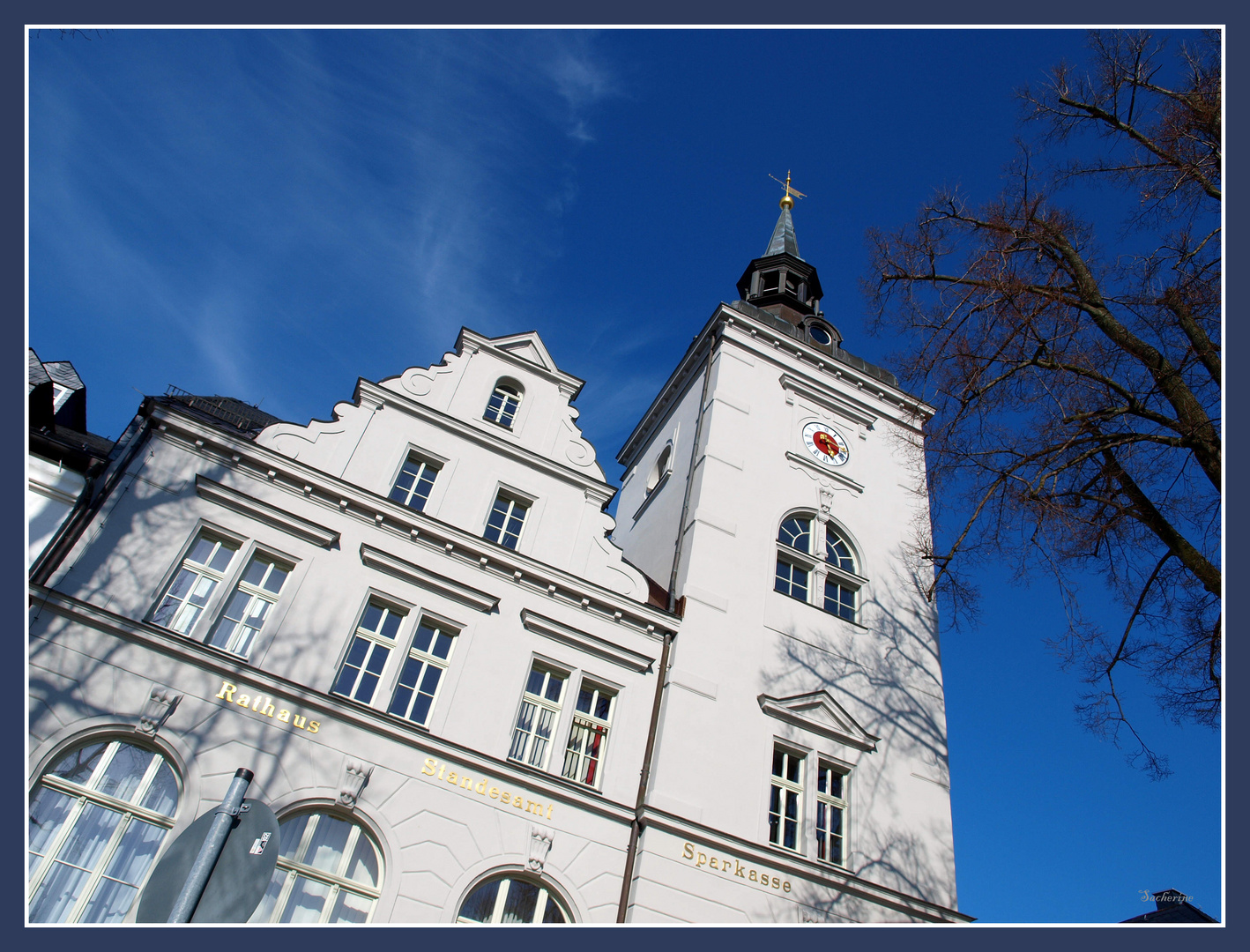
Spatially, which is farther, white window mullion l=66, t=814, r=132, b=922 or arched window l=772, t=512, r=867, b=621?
arched window l=772, t=512, r=867, b=621

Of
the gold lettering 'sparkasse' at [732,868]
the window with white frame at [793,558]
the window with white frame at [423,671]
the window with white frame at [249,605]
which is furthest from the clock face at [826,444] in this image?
the window with white frame at [249,605]

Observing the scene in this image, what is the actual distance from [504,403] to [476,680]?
261 inches

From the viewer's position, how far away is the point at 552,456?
1820cm

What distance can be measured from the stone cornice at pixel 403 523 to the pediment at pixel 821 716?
2525 millimetres

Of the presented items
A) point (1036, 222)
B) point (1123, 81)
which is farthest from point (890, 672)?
point (1123, 81)

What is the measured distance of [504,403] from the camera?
61.9 feet

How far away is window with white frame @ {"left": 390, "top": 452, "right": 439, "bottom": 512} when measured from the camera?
1648 centimetres

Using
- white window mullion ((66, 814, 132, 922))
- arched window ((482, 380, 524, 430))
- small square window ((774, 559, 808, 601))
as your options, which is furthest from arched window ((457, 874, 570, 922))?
arched window ((482, 380, 524, 430))

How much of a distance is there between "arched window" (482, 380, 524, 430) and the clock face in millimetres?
8213

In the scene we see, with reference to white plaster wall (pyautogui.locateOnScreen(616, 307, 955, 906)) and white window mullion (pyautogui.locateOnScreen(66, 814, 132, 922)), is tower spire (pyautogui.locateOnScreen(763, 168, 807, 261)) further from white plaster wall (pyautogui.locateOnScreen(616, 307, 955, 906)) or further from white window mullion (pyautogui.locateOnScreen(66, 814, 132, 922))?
white window mullion (pyautogui.locateOnScreen(66, 814, 132, 922))

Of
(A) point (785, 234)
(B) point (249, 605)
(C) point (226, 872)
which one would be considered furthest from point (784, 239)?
(C) point (226, 872)

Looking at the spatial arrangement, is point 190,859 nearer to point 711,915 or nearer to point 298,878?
point 298,878

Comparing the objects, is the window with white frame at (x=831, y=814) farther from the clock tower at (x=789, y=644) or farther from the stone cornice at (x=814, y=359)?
the stone cornice at (x=814, y=359)

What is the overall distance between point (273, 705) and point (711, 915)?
7.51m
